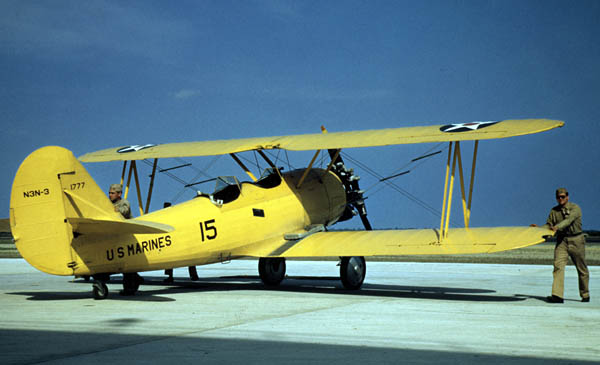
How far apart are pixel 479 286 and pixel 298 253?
4.30 metres

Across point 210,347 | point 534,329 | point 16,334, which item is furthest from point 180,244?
point 534,329

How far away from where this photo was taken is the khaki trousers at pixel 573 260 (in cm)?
1077

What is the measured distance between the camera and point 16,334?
7.30m

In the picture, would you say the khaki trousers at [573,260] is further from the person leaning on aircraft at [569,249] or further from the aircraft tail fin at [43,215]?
the aircraft tail fin at [43,215]

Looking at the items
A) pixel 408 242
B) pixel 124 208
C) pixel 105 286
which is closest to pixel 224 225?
pixel 124 208

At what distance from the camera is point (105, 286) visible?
436 inches

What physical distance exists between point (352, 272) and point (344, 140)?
2761mm

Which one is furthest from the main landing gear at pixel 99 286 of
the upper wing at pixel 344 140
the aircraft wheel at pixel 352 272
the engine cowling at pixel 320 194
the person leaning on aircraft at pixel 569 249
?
the person leaning on aircraft at pixel 569 249

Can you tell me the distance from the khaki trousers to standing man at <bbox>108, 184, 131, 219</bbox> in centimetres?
799

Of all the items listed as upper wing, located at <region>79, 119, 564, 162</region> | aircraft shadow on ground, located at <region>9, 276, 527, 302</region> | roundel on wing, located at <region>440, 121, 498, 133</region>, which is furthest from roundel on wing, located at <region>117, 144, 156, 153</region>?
roundel on wing, located at <region>440, 121, 498, 133</region>

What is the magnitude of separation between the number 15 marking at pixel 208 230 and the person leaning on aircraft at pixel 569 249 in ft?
19.3

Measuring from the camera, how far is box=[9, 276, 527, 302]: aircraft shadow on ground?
11.7 meters

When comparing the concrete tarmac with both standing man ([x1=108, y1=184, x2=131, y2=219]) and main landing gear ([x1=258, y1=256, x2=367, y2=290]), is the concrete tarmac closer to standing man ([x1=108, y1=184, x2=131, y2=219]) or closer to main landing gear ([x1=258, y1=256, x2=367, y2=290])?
main landing gear ([x1=258, y1=256, x2=367, y2=290])

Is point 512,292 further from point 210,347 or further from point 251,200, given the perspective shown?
point 210,347
